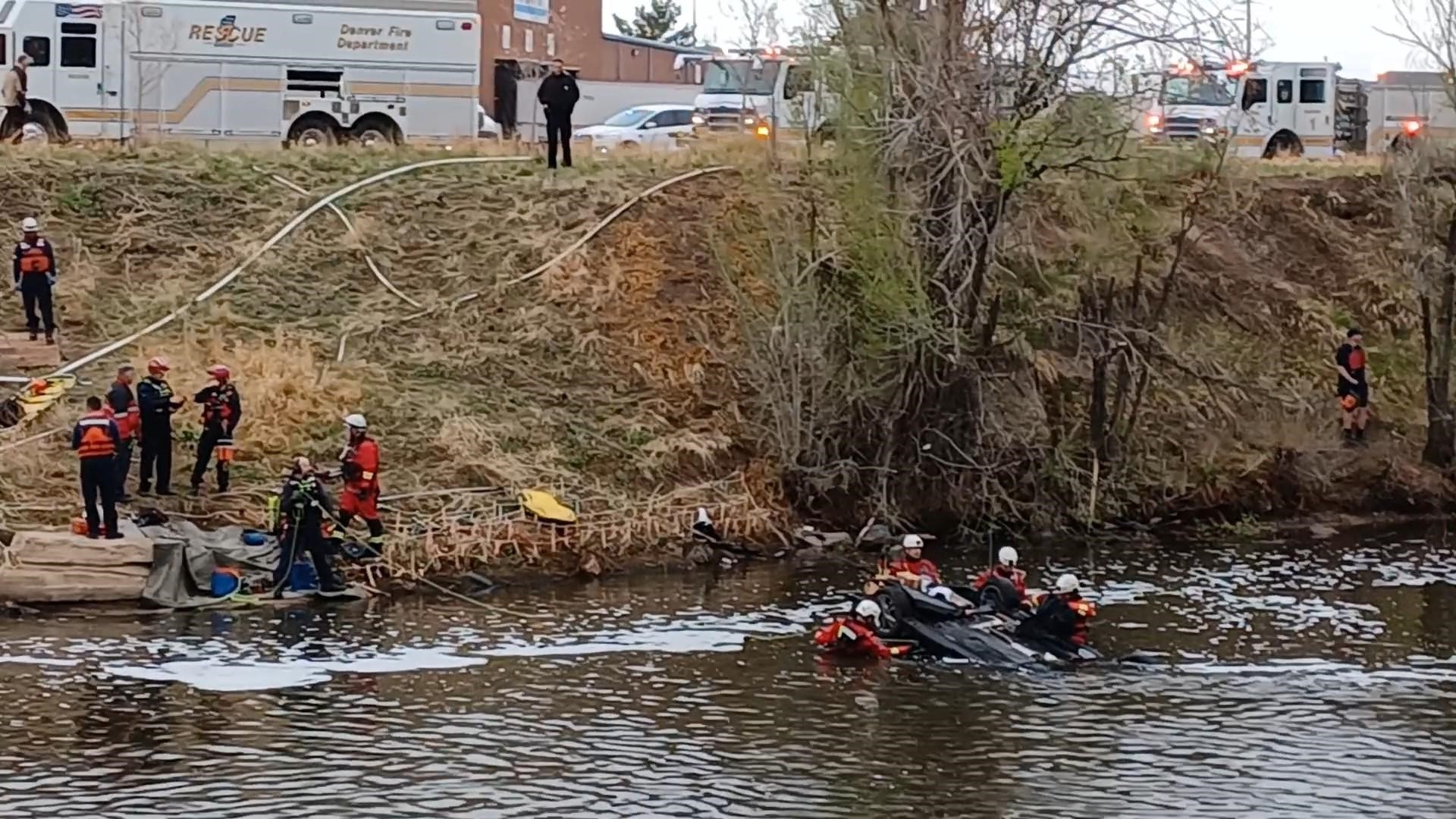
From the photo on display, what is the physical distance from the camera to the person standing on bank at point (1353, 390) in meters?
34.2

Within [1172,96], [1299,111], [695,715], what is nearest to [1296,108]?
[1299,111]

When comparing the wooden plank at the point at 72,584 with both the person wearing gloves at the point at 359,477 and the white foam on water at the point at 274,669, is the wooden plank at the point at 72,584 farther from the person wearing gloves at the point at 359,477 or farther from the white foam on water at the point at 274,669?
the white foam on water at the point at 274,669

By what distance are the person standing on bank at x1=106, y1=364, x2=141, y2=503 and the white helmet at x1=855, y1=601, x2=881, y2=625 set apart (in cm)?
943

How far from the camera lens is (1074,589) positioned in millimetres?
21375

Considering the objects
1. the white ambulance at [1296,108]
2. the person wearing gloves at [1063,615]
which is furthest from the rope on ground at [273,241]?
the white ambulance at [1296,108]

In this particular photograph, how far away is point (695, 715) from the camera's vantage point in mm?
19078

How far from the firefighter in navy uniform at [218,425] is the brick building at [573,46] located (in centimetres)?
3998

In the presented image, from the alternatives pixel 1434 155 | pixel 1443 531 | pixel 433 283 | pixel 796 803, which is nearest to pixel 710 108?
pixel 433 283

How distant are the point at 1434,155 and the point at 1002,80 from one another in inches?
403

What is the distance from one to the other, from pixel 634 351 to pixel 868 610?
11884mm

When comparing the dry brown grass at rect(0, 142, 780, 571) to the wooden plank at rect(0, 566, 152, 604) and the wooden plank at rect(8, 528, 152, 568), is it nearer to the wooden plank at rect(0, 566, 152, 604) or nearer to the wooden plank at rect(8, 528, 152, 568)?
the wooden plank at rect(8, 528, 152, 568)

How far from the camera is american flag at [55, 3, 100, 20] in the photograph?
39.5 m

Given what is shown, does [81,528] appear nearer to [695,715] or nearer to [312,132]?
[695,715]

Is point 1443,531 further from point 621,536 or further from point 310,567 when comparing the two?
point 310,567
